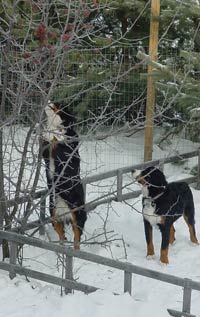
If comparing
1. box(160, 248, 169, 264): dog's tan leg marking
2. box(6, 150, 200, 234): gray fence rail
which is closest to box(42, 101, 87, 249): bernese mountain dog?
box(6, 150, 200, 234): gray fence rail

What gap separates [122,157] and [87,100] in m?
1.35

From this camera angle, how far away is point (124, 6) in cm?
1108

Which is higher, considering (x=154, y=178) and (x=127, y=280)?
(x=154, y=178)

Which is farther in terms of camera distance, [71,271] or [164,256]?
[164,256]

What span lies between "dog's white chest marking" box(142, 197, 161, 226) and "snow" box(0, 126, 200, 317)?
22 cm

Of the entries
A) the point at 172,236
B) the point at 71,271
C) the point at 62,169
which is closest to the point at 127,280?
Result: the point at 71,271

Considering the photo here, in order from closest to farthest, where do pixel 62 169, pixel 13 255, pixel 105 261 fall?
pixel 105 261, pixel 13 255, pixel 62 169

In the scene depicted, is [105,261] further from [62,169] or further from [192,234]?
[192,234]

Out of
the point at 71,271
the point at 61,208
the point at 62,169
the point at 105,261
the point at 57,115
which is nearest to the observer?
the point at 105,261

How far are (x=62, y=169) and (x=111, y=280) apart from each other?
132cm

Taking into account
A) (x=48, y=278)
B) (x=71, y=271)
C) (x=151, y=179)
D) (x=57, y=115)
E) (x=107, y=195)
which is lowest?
(x=48, y=278)

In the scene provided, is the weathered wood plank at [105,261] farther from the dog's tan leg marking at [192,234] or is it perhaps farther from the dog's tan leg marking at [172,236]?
the dog's tan leg marking at [192,234]

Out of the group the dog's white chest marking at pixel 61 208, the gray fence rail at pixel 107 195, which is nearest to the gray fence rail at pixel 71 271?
the gray fence rail at pixel 107 195

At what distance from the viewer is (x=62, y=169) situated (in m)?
6.17
